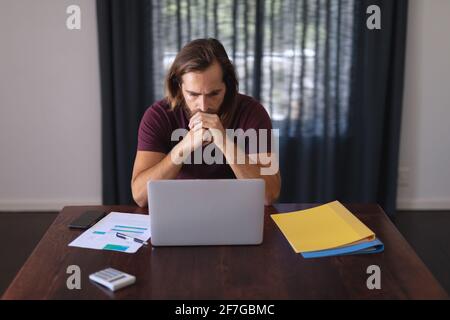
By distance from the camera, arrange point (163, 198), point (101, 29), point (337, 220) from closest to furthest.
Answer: point (163, 198) < point (337, 220) < point (101, 29)

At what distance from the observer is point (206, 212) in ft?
4.57

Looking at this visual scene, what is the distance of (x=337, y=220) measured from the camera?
160 centimetres

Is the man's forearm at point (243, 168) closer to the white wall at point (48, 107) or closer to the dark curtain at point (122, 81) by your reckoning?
the dark curtain at point (122, 81)

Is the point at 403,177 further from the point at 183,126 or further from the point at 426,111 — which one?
the point at 183,126

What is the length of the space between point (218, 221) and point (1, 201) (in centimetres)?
265

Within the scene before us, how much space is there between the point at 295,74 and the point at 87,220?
81.9 inches

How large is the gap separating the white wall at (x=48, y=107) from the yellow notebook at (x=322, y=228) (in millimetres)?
2161

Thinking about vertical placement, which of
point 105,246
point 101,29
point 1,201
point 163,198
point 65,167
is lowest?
point 1,201

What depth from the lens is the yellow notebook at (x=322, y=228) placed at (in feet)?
4.70

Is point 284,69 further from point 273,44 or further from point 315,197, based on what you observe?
point 315,197

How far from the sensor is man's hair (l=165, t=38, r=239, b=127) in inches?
74.7

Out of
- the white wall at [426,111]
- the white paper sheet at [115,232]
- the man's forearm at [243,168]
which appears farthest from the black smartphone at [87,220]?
the white wall at [426,111]

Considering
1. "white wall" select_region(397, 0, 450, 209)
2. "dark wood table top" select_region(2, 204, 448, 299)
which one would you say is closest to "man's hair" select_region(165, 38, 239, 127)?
"dark wood table top" select_region(2, 204, 448, 299)

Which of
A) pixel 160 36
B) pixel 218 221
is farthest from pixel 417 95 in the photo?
pixel 218 221
